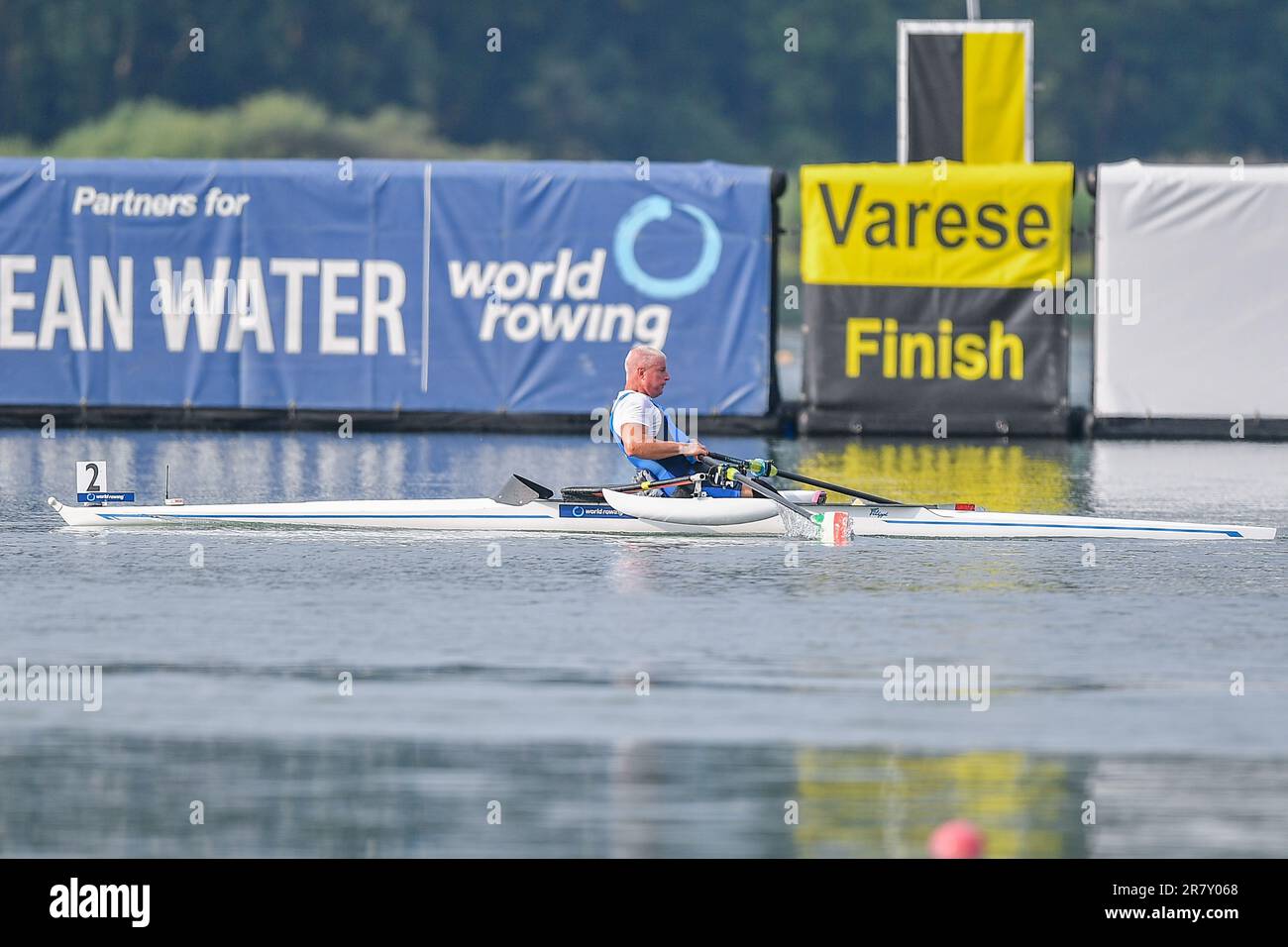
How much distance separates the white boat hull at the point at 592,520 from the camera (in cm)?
1568

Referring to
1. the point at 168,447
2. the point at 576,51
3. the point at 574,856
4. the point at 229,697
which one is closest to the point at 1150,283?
the point at 168,447

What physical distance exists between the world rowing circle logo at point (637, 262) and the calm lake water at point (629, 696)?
8.36m

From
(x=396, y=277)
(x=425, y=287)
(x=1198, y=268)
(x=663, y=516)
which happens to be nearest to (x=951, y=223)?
(x=1198, y=268)

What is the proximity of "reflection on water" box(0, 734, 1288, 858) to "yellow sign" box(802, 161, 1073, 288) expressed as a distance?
50.7ft

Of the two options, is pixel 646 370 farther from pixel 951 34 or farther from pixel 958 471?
pixel 951 34

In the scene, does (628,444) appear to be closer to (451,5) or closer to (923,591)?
(923,591)

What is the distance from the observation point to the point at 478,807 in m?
8.36

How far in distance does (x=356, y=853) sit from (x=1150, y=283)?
1788cm

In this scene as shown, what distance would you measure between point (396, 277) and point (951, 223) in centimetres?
590

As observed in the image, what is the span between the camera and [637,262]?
24641 mm

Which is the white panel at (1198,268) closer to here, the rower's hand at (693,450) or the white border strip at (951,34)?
the white border strip at (951,34)

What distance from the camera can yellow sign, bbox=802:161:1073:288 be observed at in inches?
952

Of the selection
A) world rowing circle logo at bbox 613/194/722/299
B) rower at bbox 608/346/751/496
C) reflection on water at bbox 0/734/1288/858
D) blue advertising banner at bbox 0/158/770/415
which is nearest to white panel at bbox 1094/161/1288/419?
blue advertising banner at bbox 0/158/770/415

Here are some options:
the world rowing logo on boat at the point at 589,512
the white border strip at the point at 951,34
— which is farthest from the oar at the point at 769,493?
the white border strip at the point at 951,34
